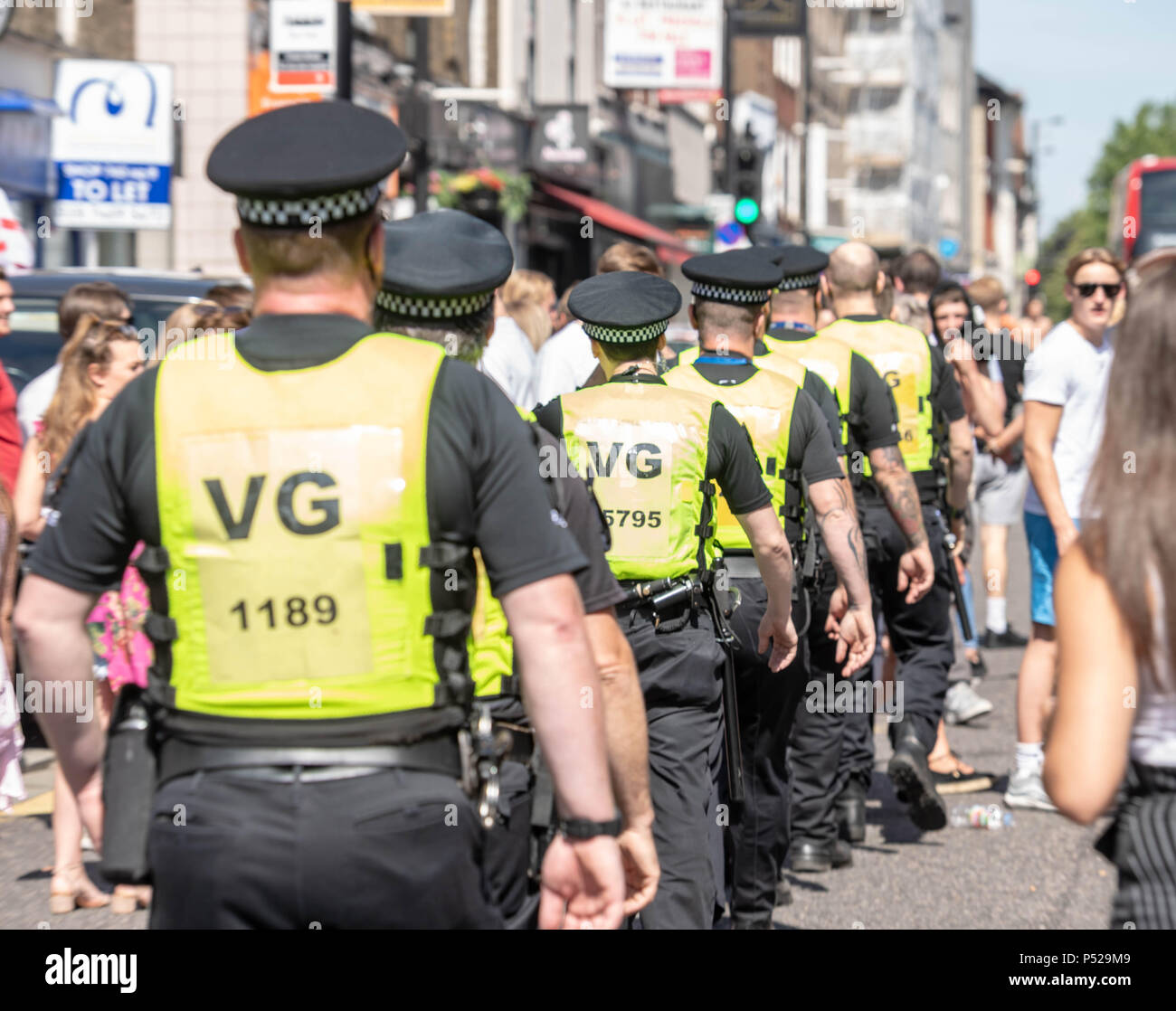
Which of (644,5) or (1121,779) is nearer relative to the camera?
(1121,779)

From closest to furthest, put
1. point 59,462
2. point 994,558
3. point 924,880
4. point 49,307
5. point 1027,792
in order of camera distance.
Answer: point 59,462, point 924,880, point 1027,792, point 49,307, point 994,558

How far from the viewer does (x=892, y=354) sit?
7.99 m

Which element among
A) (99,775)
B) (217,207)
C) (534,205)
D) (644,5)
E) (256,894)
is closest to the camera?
(256,894)

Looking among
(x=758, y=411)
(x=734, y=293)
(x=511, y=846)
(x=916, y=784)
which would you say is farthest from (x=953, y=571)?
(x=511, y=846)

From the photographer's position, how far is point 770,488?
6.08 meters

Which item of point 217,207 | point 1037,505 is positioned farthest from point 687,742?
point 217,207

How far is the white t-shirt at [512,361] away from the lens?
889 centimetres

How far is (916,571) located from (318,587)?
5.07 m

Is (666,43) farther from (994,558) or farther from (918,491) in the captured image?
(918,491)

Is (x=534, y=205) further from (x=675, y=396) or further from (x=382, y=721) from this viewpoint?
(x=382, y=721)

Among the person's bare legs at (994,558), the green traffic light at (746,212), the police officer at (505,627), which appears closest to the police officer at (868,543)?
the police officer at (505,627)

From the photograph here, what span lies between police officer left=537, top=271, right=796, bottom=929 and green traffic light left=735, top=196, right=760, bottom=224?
43.8 feet

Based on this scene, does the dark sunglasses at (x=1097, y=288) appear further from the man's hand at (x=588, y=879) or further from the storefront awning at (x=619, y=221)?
the storefront awning at (x=619, y=221)

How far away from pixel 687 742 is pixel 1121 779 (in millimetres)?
2344
